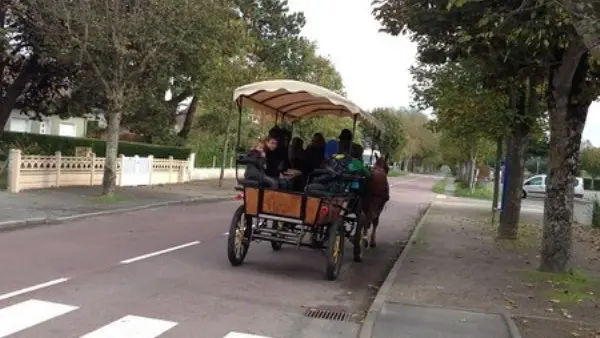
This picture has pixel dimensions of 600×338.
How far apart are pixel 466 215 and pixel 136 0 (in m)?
13.9

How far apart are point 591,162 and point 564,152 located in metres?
77.7

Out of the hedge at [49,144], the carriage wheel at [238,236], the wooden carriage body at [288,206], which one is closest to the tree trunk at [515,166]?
the wooden carriage body at [288,206]

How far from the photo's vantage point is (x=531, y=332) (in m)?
7.02

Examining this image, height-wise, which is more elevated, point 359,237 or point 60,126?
point 60,126

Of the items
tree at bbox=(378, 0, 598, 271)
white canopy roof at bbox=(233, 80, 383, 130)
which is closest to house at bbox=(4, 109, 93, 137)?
white canopy roof at bbox=(233, 80, 383, 130)

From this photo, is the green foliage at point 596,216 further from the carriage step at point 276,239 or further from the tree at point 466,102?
the carriage step at point 276,239

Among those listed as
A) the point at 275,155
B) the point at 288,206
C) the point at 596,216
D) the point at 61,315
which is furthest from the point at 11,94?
the point at 61,315

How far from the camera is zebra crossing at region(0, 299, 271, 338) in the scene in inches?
243

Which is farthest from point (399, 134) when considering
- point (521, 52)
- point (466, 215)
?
point (521, 52)

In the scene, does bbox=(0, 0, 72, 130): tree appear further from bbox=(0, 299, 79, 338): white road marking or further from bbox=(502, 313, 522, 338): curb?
bbox=(502, 313, 522, 338): curb

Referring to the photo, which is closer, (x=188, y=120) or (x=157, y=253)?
(x=157, y=253)

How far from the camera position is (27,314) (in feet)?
21.9

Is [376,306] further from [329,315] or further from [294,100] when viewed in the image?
[294,100]

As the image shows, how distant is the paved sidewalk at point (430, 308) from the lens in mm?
6895
